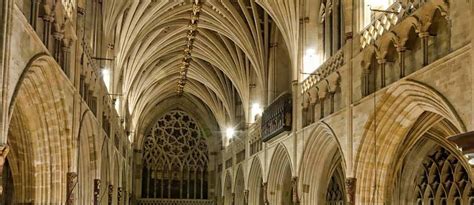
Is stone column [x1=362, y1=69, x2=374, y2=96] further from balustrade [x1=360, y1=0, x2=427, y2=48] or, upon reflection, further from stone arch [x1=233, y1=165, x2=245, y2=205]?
stone arch [x1=233, y1=165, x2=245, y2=205]

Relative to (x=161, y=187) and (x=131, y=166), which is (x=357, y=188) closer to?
(x=131, y=166)

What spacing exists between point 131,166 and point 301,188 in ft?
65.4

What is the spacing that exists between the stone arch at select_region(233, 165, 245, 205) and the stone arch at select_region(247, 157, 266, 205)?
3.33 meters

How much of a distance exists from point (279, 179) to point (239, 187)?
9713mm

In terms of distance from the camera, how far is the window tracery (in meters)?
16.2

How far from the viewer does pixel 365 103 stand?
15.7 m

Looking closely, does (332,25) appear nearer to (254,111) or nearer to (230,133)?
(254,111)

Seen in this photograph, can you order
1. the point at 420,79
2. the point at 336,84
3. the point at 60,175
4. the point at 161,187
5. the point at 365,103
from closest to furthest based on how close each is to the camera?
1. the point at 420,79
2. the point at 60,175
3. the point at 365,103
4. the point at 336,84
5. the point at 161,187

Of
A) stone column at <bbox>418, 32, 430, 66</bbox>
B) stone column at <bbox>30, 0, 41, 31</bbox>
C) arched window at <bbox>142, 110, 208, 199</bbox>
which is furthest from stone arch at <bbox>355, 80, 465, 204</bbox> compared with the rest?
arched window at <bbox>142, 110, 208, 199</bbox>

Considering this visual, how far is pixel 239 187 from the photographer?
34781mm

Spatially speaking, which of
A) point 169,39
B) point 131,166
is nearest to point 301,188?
point 169,39

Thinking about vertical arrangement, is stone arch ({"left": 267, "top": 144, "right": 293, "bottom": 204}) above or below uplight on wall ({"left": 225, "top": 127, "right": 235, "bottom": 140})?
below

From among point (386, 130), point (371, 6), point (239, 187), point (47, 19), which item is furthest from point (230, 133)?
point (47, 19)

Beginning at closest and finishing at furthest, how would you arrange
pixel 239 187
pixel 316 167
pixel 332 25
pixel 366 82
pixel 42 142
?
pixel 42 142
pixel 366 82
pixel 332 25
pixel 316 167
pixel 239 187
